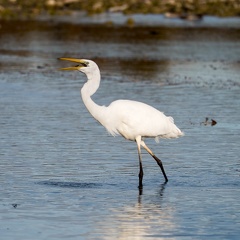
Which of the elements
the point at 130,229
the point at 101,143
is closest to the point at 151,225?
the point at 130,229

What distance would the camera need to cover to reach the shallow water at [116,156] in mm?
9648

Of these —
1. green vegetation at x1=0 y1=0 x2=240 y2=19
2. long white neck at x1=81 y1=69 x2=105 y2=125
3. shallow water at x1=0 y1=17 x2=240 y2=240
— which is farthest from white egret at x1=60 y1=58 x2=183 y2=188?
green vegetation at x1=0 y1=0 x2=240 y2=19

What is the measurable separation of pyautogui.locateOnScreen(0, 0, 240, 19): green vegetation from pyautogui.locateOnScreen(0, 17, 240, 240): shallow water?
62.5 ft

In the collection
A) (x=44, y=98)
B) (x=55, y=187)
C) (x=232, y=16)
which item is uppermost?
(x=55, y=187)

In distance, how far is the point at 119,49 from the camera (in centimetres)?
3022

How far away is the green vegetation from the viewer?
46.8m

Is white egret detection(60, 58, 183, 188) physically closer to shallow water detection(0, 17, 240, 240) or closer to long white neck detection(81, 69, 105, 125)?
long white neck detection(81, 69, 105, 125)

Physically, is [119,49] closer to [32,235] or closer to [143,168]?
[143,168]

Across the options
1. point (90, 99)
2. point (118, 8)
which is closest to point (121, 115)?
point (90, 99)

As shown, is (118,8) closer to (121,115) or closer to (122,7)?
(122,7)

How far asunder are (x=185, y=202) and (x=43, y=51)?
19.0m

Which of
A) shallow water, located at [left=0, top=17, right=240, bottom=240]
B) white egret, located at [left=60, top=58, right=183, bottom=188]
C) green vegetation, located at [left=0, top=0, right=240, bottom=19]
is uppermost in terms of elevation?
white egret, located at [left=60, top=58, right=183, bottom=188]

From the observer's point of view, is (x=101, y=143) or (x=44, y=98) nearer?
(x=101, y=143)

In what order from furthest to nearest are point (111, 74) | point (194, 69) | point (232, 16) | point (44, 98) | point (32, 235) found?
point (232, 16) → point (194, 69) → point (111, 74) → point (44, 98) → point (32, 235)
